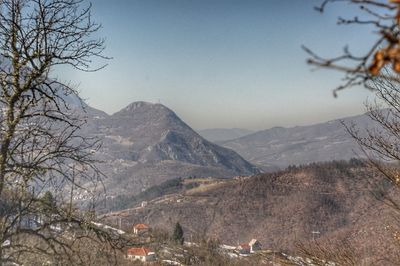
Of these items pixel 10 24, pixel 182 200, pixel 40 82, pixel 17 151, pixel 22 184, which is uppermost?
pixel 10 24

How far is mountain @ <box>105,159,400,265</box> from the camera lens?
119 meters

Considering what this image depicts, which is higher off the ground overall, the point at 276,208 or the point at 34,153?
the point at 34,153

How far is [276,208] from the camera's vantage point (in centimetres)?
13412

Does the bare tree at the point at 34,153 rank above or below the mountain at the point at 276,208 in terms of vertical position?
above

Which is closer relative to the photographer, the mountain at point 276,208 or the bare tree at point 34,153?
the bare tree at point 34,153

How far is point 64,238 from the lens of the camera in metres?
6.70

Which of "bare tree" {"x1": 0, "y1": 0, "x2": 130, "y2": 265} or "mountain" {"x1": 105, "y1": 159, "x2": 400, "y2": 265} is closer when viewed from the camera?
"bare tree" {"x1": 0, "y1": 0, "x2": 130, "y2": 265}

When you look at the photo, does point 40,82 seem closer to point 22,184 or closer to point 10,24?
point 10,24

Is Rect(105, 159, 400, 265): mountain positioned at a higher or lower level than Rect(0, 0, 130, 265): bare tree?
lower

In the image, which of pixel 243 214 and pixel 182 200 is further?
pixel 182 200

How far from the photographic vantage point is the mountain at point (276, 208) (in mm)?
119000

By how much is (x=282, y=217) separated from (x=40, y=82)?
12833cm

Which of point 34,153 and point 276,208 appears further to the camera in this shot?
point 276,208

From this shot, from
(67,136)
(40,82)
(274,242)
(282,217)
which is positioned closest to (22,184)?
(67,136)
